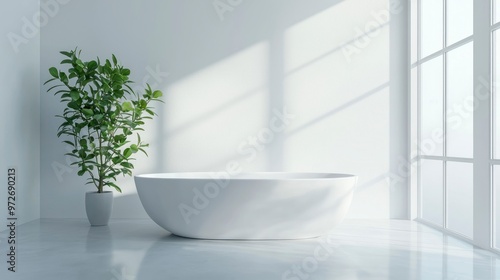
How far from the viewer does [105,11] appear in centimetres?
490

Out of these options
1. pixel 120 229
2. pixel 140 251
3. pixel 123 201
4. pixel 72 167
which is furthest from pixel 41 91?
pixel 140 251

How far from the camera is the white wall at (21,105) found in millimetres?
4160

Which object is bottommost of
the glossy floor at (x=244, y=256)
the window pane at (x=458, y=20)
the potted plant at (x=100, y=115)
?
the glossy floor at (x=244, y=256)

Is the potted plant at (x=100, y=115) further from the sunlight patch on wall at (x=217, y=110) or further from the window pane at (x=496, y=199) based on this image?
the window pane at (x=496, y=199)

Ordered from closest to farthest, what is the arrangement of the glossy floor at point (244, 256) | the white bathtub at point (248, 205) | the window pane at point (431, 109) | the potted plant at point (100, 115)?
the glossy floor at point (244, 256), the white bathtub at point (248, 205), the potted plant at point (100, 115), the window pane at point (431, 109)

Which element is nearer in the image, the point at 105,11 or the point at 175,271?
the point at 175,271

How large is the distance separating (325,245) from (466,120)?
1.59 meters

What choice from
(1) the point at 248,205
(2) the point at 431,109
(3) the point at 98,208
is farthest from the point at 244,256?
(2) the point at 431,109

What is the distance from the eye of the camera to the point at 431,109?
490cm

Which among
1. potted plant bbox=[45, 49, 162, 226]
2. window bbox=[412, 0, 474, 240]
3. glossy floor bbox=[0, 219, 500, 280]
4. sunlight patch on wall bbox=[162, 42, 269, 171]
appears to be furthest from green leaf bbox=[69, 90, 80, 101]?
window bbox=[412, 0, 474, 240]

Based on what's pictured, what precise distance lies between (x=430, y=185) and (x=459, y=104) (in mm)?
1092

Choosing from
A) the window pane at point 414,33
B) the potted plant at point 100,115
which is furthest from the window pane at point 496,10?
the potted plant at point 100,115

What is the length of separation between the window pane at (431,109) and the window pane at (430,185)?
0.18m

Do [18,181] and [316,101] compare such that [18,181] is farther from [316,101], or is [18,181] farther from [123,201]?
[316,101]
